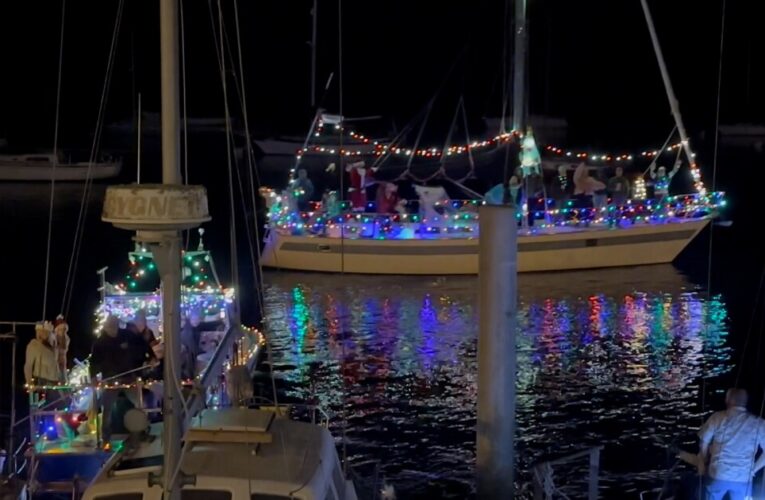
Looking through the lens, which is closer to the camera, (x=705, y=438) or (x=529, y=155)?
(x=705, y=438)

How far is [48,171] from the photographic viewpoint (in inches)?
2643

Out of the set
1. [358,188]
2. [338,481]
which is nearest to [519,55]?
[358,188]

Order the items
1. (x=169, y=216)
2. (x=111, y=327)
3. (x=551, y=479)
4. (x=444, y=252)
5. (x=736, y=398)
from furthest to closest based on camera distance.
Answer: (x=444, y=252) → (x=111, y=327) → (x=551, y=479) → (x=736, y=398) → (x=169, y=216)

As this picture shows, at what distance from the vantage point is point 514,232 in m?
12.6

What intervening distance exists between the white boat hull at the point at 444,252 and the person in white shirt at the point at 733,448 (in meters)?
22.2

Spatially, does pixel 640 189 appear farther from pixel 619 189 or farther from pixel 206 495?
pixel 206 495

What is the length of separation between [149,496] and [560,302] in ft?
71.9

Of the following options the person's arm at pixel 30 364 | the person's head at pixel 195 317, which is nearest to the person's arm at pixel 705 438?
the person's arm at pixel 30 364

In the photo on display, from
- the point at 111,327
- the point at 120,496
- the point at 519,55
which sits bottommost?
the point at 120,496

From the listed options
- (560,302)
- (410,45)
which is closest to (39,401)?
(560,302)

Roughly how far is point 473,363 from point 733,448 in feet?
43.0

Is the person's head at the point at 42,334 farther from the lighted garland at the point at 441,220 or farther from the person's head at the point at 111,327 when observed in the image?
the lighted garland at the point at 441,220

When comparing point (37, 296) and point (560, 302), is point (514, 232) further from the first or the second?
point (37, 296)

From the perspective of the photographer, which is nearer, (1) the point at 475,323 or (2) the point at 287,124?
(1) the point at 475,323
